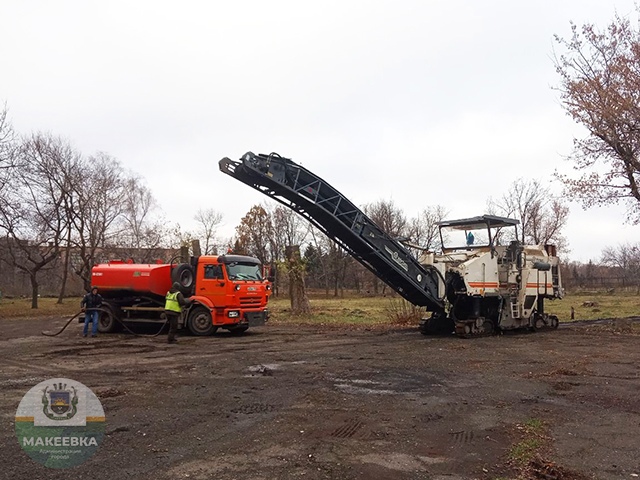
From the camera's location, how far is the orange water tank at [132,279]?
59.1 feet

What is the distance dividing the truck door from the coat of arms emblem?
28.3 feet

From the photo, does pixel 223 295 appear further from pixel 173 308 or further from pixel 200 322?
pixel 173 308

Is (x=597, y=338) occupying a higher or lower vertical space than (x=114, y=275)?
lower

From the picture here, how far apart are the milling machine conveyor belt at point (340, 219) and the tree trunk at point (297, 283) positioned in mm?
9169

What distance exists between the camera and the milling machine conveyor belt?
13688 millimetres

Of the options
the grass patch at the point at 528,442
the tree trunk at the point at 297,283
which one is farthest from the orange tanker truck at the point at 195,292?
the grass patch at the point at 528,442

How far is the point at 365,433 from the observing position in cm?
615

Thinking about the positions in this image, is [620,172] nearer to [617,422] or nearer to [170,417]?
[617,422]

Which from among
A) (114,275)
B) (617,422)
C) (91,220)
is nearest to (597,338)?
(617,422)

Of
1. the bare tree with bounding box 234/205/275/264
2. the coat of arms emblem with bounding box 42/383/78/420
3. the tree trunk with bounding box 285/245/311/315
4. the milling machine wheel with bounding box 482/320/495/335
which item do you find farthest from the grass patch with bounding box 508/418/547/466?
the bare tree with bounding box 234/205/275/264

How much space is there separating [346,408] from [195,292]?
10740 mm

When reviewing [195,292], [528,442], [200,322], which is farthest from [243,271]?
[528,442]

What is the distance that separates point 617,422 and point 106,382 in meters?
7.99

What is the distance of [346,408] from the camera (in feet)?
24.2
